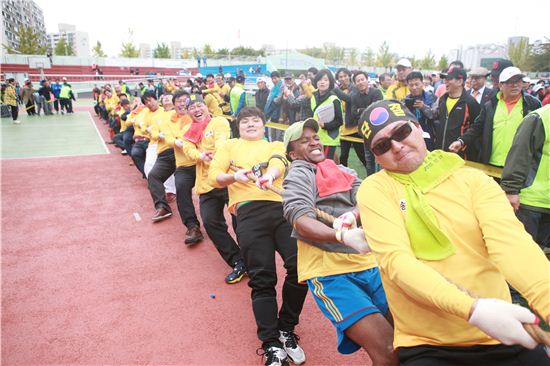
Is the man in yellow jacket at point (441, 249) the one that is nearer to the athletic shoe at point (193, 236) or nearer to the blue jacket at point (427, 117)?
the athletic shoe at point (193, 236)

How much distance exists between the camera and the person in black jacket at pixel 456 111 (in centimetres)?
546

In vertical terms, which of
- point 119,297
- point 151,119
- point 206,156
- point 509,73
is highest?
point 509,73

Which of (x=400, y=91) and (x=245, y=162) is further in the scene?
(x=400, y=91)

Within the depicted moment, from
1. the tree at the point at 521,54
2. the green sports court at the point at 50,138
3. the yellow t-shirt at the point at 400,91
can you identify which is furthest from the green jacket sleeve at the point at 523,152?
the tree at the point at 521,54

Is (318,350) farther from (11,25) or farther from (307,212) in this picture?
(11,25)

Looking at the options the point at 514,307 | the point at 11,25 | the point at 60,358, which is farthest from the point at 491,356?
the point at 11,25

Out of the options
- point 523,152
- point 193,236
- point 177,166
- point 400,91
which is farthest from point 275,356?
point 400,91

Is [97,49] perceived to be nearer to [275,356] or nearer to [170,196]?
[170,196]

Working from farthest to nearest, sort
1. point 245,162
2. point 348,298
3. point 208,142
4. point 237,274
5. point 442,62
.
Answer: point 442,62 → point 208,142 → point 237,274 → point 245,162 → point 348,298

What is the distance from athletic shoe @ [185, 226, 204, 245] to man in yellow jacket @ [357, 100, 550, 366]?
3.97 m

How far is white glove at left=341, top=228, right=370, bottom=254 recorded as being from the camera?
6.85ft

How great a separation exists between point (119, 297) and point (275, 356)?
2.05 metres

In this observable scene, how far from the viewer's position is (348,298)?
7.70 ft

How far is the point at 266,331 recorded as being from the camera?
3.11m
